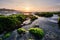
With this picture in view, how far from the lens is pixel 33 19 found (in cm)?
320

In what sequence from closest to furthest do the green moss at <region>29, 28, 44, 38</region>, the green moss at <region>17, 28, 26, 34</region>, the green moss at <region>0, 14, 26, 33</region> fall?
the green moss at <region>29, 28, 44, 38</region> → the green moss at <region>17, 28, 26, 34</region> → the green moss at <region>0, 14, 26, 33</region>

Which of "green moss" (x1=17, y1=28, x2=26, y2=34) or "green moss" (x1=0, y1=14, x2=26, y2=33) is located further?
"green moss" (x1=0, y1=14, x2=26, y2=33)

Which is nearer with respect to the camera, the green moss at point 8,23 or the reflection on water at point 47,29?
the reflection on water at point 47,29

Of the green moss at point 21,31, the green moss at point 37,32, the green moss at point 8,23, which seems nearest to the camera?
the green moss at point 37,32

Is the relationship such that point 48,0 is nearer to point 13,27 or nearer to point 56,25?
point 56,25

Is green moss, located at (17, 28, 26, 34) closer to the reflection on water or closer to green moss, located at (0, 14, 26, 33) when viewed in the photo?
the reflection on water

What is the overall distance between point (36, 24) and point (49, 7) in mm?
656

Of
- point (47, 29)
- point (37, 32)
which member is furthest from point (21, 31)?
point (47, 29)

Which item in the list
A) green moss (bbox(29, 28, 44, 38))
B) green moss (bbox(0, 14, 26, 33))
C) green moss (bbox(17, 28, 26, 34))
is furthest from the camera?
green moss (bbox(0, 14, 26, 33))

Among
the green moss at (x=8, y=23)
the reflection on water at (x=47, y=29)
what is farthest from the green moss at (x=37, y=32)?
the green moss at (x=8, y=23)

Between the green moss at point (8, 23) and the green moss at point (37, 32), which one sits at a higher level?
the green moss at point (8, 23)

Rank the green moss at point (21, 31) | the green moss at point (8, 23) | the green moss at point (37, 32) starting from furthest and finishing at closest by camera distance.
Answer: the green moss at point (8, 23) → the green moss at point (21, 31) → the green moss at point (37, 32)

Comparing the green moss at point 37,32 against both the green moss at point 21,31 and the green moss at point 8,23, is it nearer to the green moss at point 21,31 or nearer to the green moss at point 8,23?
the green moss at point 21,31

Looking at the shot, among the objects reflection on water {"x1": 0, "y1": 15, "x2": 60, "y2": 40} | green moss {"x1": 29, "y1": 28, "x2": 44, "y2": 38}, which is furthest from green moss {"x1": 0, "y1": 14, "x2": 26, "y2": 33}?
green moss {"x1": 29, "y1": 28, "x2": 44, "y2": 38}
